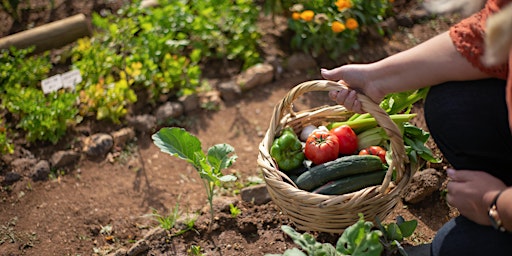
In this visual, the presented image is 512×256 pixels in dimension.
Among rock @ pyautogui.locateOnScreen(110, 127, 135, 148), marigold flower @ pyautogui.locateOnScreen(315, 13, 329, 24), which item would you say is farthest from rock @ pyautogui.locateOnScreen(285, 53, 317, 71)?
rock @ pyautogui.locateOnScreen(110, 127, 135, 148)

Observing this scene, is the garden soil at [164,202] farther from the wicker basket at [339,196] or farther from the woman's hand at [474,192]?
the woman's hand at [474,192]

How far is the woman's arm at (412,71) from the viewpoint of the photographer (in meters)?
2.02

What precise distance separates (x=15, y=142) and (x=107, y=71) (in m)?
0.77

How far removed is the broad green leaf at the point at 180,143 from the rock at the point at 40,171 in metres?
1.11

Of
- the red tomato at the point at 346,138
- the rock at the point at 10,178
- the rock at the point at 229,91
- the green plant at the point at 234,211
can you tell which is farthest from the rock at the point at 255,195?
the rock at the point at 10,178

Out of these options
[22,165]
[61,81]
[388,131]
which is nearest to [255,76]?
[61,81]

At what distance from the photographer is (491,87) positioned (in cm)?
201

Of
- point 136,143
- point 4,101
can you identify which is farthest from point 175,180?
point 4,101

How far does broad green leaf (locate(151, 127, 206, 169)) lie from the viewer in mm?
2613

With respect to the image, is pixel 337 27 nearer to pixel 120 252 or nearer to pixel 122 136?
pixel 122 136

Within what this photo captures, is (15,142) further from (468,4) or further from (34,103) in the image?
(468,4)

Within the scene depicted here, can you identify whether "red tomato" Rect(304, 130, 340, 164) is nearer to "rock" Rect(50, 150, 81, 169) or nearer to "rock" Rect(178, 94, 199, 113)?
"rock" Rect(178, 94, 199, 113)

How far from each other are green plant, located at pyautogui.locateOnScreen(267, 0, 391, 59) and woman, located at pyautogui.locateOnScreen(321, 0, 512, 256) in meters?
1.82

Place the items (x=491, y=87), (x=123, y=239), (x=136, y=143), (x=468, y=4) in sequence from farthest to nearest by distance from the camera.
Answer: (x=136, y=143)
(x=123, y=239)
(x=491, y=87)
(x=468, y=4)
